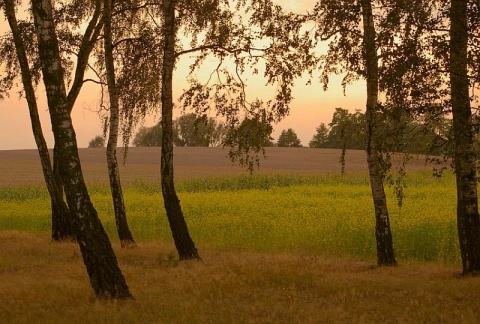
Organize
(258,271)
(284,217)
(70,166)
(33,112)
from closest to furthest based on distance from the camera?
(70,166)
(258,271)
(33,112)
(284,217)

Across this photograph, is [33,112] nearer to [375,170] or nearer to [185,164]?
[375,170]

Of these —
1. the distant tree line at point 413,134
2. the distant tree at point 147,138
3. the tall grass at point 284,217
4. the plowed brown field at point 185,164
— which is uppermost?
the distant tree at point 147,138

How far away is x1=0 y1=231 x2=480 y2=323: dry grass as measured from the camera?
1233cm

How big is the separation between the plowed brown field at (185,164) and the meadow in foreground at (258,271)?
Result: 3598 cm

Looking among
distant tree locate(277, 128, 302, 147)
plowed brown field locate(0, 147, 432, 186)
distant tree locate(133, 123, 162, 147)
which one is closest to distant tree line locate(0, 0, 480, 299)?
plowed brown field locate(0, 147, 432, 186)

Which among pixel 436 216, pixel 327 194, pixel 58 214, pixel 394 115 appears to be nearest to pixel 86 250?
pixel 394 115

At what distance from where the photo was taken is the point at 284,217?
3388 centimetres

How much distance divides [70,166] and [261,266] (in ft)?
21.2

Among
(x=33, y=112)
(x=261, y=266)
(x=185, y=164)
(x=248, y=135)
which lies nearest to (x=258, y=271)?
(x=261, y=266)

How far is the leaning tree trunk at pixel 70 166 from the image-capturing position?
1366 cm

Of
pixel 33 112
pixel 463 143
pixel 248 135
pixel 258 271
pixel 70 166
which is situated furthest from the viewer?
pixel 33 112

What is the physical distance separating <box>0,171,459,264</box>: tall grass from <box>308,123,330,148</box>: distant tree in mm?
83772

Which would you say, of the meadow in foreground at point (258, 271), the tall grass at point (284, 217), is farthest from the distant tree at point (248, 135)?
the tall grass at point (284, 217)

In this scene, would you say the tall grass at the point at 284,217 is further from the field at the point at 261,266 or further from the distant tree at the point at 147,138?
the distant tree at the point at 147,138
